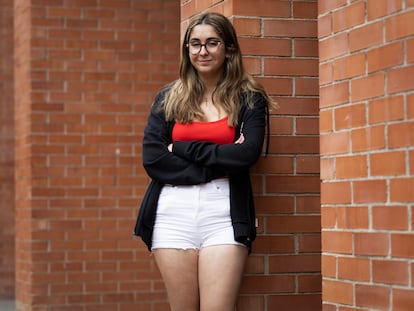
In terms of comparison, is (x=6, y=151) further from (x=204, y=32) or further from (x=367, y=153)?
(x=367, y=153)

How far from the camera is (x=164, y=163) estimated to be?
459cm

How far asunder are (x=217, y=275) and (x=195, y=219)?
25 centimetres

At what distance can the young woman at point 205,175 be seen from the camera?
4.50 meters

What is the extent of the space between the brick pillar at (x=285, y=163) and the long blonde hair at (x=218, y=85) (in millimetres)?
486

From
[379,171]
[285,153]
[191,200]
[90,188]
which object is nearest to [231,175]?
[191,200]

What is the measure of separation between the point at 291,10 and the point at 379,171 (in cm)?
175

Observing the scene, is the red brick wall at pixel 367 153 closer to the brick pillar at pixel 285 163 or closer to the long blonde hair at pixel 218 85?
the long blonde hair at pixel 218 85

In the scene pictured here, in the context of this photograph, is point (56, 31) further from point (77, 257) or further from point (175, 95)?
point (175, 95)

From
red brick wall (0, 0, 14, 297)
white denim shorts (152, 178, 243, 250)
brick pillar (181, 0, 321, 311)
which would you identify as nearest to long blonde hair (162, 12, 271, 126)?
white denim shorts (152, 178, 243, 250)

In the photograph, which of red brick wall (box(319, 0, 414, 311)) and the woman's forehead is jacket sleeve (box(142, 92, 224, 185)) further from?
red brick wall (box(319, 0, 414, 311))

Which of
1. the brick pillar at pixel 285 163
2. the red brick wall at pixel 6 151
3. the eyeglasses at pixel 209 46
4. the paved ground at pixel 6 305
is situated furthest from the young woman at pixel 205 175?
the red brick wall at pixel 6 151

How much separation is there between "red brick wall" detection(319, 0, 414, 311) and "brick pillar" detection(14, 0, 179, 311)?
4.78 metres

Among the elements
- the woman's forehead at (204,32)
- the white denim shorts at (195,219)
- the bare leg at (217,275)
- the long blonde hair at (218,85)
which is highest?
the woman's forehead at (204,32)

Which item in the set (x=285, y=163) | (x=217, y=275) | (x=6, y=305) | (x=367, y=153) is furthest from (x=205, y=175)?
(x=6, y=305)
